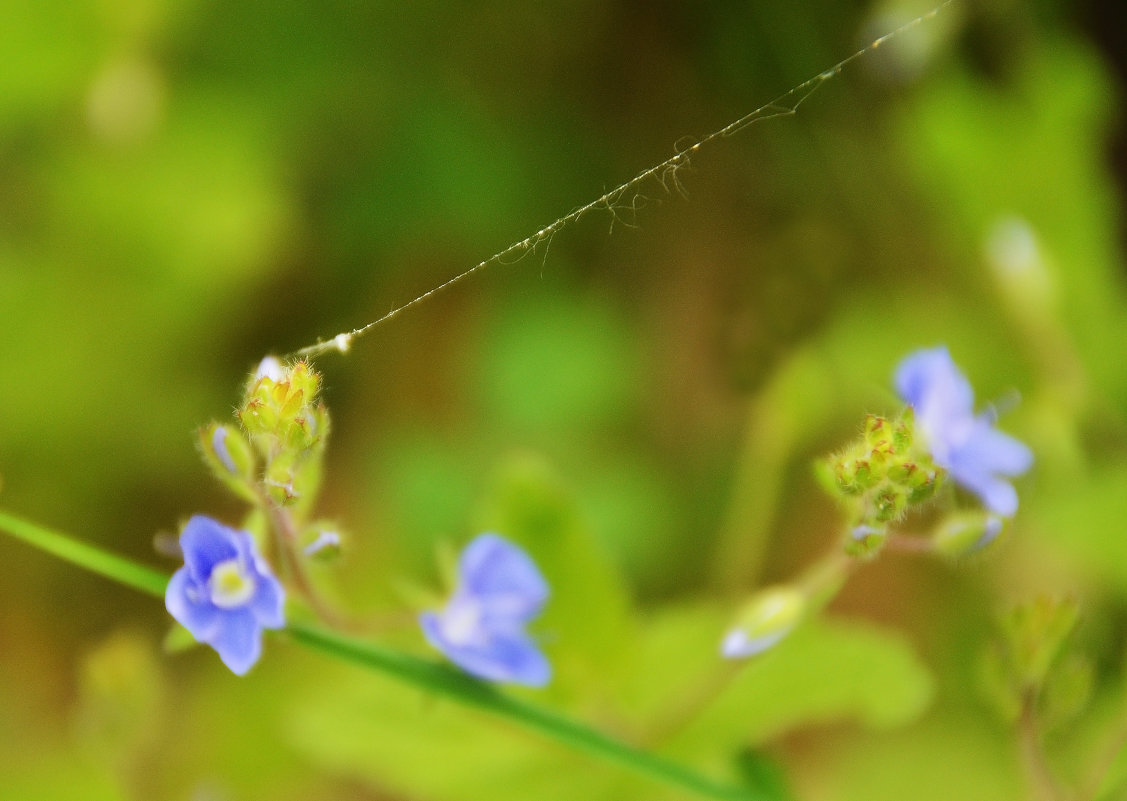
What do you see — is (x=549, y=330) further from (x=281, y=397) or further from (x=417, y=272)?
(x=281, y=397)

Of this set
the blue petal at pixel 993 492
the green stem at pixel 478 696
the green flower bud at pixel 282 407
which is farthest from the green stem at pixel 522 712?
the blue petal at pixel 993 492

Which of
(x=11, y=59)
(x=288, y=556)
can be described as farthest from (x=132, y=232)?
(x=288, y=556)

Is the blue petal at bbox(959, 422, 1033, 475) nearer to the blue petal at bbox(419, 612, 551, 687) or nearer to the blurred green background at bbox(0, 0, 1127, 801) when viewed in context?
the blue petal at bbox(419, 612, 551, 687)

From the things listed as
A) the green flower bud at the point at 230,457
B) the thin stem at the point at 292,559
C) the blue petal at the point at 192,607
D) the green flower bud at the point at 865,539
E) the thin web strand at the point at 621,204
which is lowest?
the green flower bud at the point at 865,539

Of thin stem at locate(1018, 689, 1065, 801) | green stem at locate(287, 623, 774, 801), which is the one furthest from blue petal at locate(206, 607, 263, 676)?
thin stem at locate(1018, 689, 1065, 801)

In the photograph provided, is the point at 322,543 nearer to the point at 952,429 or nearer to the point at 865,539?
the point at 865,539

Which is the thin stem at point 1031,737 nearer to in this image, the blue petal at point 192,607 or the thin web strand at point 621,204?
the thin web strand at point 621,204

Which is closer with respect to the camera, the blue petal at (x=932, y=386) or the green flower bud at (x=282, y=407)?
the green flower bud at (x=282, y=407)
